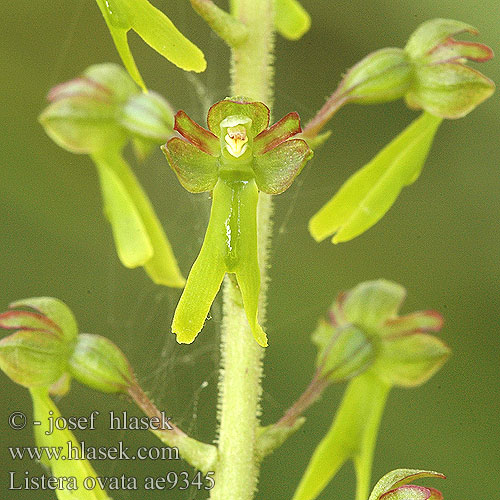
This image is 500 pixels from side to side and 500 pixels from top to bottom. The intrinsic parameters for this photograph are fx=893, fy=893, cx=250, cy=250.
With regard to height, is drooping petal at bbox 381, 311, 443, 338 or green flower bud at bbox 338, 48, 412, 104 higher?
green flower bud at bbox 338, 48, 412, 104

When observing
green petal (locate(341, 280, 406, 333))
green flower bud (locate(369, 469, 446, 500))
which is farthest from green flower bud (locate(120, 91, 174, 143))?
green flower bud (locate(369, 469, 446, 500))

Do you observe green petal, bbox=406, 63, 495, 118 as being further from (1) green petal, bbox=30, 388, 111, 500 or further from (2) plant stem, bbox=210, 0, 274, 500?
(1) green petal, bbox=30, 388, 111, 500

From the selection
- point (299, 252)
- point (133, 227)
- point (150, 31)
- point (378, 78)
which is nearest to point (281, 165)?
point (150, 31)

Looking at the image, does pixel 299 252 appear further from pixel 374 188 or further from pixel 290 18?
pixel 374 188

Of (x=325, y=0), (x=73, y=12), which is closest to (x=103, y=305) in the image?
(x=73, y=12)

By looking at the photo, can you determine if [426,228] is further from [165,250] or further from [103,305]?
[165,250]

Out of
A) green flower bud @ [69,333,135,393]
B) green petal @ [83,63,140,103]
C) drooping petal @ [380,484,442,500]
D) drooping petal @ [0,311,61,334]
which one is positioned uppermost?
green petal @ [83,63,140,103]
